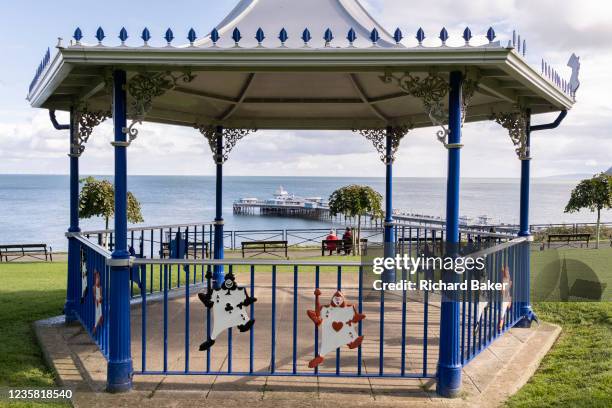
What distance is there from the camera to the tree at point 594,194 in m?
24.5

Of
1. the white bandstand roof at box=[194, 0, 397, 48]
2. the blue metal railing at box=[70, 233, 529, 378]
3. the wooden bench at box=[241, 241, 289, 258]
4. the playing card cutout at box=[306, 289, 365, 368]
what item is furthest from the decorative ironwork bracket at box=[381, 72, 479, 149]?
the wooden bench at box=[241, 241, 289, 258]

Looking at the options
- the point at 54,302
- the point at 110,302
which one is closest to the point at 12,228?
the point at 54,302

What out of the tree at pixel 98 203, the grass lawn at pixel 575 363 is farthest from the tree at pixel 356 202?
the grass lawn at pixel 575 363

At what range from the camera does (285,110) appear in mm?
9188

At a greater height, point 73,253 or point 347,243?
point 73,253

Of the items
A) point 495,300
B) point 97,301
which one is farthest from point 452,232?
point 97,301

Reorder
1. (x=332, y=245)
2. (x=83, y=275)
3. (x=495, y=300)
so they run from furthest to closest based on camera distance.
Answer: (x=332, y=245) → (x=83, y=275) → (x=495, y=300)

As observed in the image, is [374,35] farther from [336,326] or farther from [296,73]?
[296,73]

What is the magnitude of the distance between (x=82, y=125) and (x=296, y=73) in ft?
9.36

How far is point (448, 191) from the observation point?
15.6ft

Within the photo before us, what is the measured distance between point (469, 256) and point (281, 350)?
225 cm

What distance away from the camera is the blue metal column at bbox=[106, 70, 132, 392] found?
15.3ft

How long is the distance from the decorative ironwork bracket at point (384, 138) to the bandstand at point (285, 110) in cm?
36

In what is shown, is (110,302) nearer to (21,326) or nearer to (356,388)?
(356,388)
